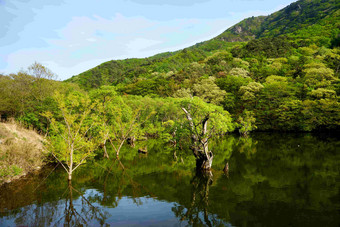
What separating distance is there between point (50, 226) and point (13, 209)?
15.3ft

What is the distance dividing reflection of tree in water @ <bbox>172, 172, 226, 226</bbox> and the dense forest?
646 centimetres

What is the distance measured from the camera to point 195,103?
26516 millimetres

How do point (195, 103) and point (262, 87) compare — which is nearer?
point (195, 103)

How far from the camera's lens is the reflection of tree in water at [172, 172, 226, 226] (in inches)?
556

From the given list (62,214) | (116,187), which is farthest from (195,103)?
(62,214)

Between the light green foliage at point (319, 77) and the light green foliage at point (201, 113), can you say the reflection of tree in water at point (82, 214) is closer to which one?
the light green foliage at point (201, 113)

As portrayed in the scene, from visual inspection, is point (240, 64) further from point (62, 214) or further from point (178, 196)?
point (62, 214)

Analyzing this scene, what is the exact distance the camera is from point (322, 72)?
225 ft

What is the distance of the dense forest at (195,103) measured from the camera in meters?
26.4

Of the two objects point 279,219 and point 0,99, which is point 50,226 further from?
point 0,99

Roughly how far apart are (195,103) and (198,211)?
14.2 m

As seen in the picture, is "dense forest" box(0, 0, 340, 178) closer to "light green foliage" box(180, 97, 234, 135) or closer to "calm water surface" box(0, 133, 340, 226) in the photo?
"light green foliage" box(180, 97, 234, 135)

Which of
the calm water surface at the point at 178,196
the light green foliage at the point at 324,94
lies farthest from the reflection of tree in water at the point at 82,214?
the light green foliage at the point at 324,94

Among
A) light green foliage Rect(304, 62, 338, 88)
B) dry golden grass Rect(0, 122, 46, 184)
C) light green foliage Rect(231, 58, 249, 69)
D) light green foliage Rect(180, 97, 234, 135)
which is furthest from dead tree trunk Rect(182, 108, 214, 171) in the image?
light green foliage Rect(231, 58, 249, 69)
